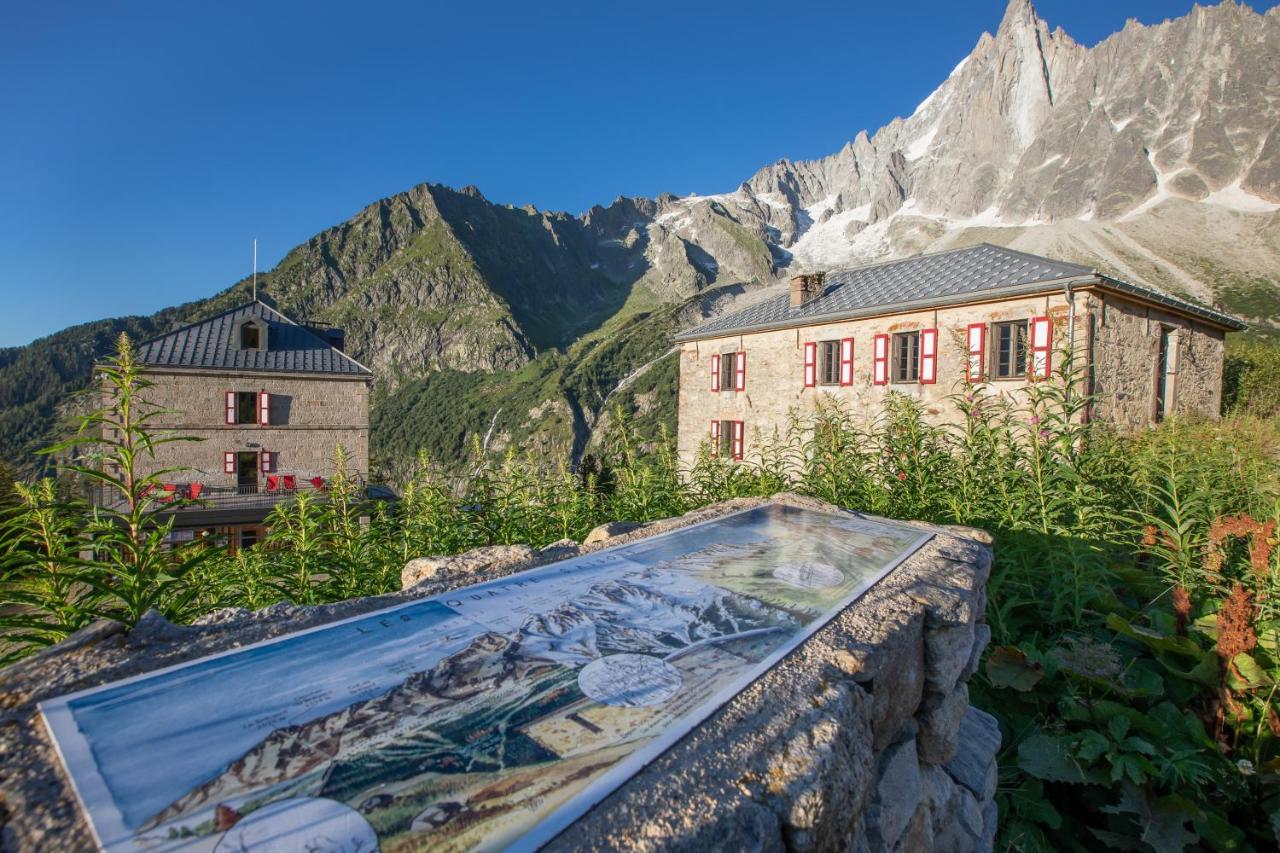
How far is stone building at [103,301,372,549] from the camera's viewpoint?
772 inches

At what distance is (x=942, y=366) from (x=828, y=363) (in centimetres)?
330

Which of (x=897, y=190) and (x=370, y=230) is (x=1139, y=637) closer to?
(x=370, y=230)

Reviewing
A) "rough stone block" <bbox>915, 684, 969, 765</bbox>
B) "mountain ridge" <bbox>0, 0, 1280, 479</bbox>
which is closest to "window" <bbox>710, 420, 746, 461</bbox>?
"rough stone block" <bbox>915, 684, 969, 765</bbox>

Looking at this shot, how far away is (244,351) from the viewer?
69.3 feet

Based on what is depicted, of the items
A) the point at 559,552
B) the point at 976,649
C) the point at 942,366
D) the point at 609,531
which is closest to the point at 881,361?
the point at 942,366

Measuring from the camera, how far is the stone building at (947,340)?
12289 mm

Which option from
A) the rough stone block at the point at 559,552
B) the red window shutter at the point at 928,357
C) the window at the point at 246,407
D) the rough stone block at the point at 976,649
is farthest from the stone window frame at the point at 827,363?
the window at the point at 246,407

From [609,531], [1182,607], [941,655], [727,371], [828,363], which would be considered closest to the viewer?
[941,655]

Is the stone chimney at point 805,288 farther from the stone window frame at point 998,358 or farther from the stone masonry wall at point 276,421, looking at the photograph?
the stone masonry wall at point 276,421

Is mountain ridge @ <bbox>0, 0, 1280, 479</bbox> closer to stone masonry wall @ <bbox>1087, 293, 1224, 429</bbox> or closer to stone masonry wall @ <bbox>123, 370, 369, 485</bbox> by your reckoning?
stone masonry wall @ <bbox>123, 370, 369, 485</bbox>

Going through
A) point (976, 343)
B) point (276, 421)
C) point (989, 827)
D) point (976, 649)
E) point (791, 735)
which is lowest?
point (989, 827)

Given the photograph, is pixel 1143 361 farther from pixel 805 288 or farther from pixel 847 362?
pixel 805 288

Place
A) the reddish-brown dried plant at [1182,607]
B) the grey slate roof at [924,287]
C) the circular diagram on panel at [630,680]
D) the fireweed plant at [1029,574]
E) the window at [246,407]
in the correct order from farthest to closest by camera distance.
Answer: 1. the window at [246,407]
2. the grey slate roof at [924,287]
3. the reddish-brown dried plant at [1182,607]
4. the fireweed plant at [1029,574]
5. the circular diagram on panel at [630,680]

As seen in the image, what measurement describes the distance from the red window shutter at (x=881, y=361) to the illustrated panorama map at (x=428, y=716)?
13.9m
